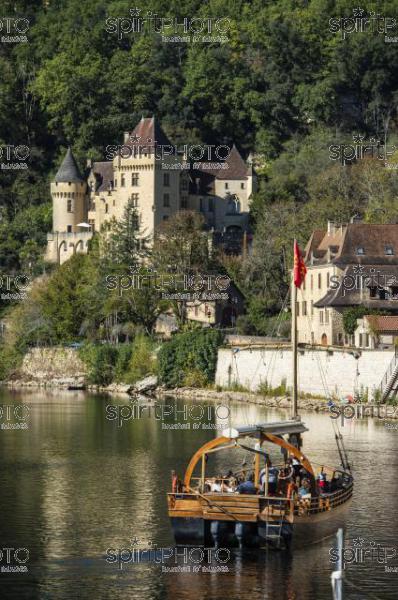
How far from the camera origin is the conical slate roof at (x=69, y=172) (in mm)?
142000

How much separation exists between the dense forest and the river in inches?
2664

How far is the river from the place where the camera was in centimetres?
4006

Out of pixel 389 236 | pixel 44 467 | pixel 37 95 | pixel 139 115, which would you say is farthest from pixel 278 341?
pixel 37 95

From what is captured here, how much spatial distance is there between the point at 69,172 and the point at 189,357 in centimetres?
5146

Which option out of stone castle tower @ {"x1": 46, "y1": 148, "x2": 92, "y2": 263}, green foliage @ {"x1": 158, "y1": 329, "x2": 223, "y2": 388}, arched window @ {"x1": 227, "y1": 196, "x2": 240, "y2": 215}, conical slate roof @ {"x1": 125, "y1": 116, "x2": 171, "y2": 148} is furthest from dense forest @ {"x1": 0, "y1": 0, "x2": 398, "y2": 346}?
green foliage @ {"x1": 158, "y1": 329, "x2": 223, "y2": 388}

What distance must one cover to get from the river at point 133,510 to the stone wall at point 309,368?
3631 millimetres

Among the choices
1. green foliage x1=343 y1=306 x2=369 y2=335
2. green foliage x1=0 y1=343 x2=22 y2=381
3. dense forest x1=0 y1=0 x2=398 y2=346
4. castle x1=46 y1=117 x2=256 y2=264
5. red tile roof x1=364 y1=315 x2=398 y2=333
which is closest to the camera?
red tile roof x1=364 y1=315 x2=398 y2=333

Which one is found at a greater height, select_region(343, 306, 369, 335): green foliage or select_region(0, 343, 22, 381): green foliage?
select_region(343, 306, 369, 335): green foliage

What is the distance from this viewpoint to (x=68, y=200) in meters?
142
